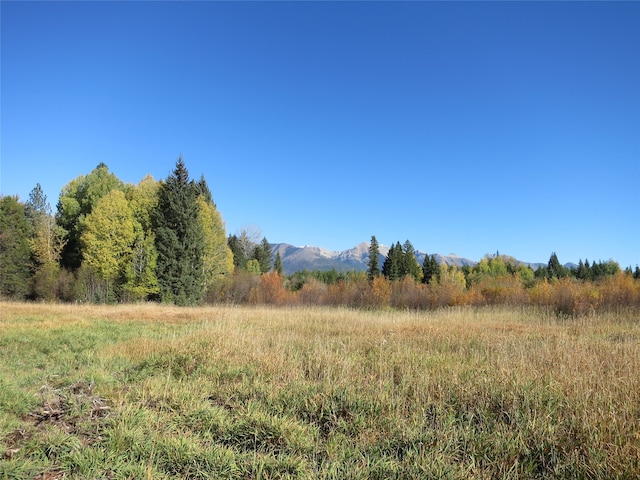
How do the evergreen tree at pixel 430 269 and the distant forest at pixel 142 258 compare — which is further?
the evergreen tree at pixel 430 269

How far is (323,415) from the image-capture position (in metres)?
4.51

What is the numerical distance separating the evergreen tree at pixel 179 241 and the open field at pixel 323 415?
24.3 m

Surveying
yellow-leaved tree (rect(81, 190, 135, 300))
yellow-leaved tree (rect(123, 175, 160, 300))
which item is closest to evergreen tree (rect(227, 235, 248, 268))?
yellow-leaved tree (rect(123, 175, 160, 300))

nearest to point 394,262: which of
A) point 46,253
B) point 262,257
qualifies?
point 262,257

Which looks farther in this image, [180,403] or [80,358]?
[80,358]

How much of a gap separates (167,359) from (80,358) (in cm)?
263

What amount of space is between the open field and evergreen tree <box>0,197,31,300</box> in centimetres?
3550

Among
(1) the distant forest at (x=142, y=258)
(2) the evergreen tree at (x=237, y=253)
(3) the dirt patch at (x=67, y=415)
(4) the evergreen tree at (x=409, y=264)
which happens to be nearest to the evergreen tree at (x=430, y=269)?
(4) the evergreen tree at (x=409, y=264)

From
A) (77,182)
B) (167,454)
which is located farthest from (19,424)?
(77,182)

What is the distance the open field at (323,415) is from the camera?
131 inches

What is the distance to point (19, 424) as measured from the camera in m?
4.09

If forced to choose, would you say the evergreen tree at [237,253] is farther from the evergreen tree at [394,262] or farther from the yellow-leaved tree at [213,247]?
the evergreen tree at [394,262]

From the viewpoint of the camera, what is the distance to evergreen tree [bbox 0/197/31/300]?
34.3 meters

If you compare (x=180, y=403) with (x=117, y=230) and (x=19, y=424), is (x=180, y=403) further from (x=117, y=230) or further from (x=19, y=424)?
(x=117, y=230)
